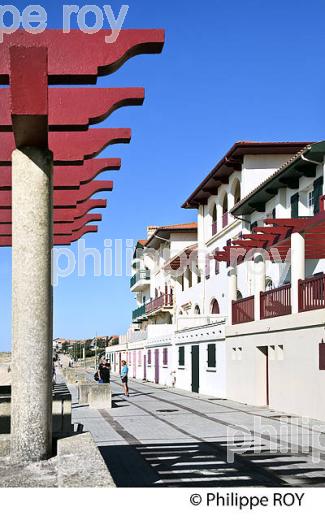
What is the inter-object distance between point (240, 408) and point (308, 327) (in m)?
5.25

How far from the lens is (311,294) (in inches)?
737

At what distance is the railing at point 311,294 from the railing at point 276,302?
105 cm

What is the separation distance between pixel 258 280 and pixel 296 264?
411cm

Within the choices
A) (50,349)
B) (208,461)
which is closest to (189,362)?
(208,461)

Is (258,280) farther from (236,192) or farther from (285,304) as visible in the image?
(236,192)

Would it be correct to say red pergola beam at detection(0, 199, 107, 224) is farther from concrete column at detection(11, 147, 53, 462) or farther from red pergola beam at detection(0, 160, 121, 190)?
concrete column at detection(11, 147, 53, 462)

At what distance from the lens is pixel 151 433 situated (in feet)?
51.6

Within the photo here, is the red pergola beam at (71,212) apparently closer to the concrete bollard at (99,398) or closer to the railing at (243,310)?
the concrete bollard at (99,398)

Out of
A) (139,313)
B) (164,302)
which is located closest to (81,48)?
(164,302)

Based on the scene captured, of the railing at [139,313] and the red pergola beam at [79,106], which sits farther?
the railing at [139,313]

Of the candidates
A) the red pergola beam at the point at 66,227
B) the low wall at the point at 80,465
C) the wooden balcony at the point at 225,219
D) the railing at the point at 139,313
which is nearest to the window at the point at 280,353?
the red pergola beam at the point at 66,227

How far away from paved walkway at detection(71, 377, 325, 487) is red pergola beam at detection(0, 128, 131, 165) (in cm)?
394

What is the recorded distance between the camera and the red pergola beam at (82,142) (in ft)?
24.7
